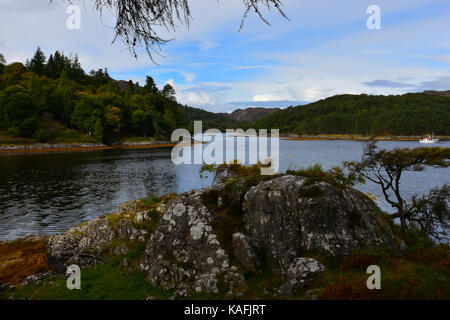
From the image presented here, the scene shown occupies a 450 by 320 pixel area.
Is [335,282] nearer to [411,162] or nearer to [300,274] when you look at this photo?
[300,274]

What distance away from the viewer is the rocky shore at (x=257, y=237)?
909cm


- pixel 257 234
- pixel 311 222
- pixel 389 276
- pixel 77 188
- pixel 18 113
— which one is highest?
pixel 18 113

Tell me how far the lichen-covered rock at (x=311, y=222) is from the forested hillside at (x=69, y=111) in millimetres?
107428

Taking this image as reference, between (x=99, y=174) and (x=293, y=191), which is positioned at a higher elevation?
(x=293, y=191)

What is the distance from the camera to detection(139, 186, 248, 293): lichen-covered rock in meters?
9.89

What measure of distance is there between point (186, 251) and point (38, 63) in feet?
576

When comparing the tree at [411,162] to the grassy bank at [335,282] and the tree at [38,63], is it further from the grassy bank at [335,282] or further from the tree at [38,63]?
the tree at [38,63]

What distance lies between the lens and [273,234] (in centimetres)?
1001

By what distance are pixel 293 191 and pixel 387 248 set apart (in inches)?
135

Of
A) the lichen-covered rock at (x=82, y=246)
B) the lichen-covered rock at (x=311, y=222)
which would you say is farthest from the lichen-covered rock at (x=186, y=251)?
the lichen-covered rock at (x=82, y=246)

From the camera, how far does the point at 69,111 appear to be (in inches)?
4449

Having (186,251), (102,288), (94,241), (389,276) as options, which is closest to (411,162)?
(389,276)

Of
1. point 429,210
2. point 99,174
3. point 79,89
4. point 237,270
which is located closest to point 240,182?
point 237,270
